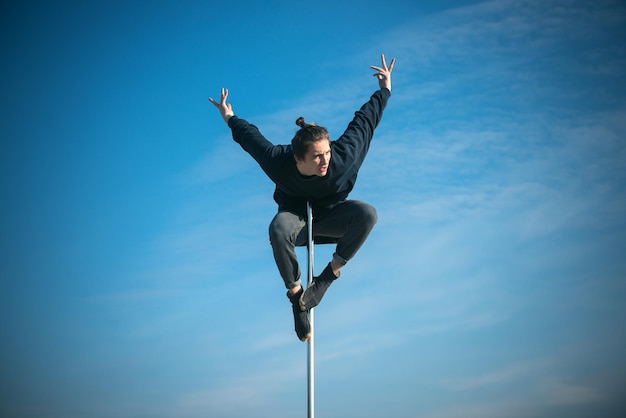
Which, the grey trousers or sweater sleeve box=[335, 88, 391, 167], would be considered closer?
the grey trousers

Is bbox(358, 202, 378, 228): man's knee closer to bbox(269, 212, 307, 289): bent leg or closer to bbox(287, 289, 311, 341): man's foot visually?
bbox(269, 212, 307, 289): bent leg

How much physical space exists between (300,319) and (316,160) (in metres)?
1.32

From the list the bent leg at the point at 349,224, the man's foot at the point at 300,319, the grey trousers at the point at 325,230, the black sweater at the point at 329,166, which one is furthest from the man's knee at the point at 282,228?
the man's foot at the point at 300,319

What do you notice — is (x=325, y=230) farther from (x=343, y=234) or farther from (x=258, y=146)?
(x=258, y=146)

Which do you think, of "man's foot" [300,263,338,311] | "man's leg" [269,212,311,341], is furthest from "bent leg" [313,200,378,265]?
"man's leg" [269,212,311,341]

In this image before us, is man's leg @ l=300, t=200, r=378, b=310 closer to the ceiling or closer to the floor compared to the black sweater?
closer to the floor

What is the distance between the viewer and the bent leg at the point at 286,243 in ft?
17.0

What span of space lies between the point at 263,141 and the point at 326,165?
615 millimetres

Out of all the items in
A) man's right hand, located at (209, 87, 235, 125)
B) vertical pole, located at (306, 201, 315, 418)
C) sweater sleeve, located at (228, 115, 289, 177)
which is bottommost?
vertical pole, located at (306, 201, 315, 418)

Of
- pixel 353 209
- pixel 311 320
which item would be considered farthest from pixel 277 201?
pixel 311 320

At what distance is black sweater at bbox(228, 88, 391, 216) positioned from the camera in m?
5.27

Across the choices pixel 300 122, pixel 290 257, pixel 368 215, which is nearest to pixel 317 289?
pixel 290 257

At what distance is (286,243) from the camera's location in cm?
520

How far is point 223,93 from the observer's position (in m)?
5.85
